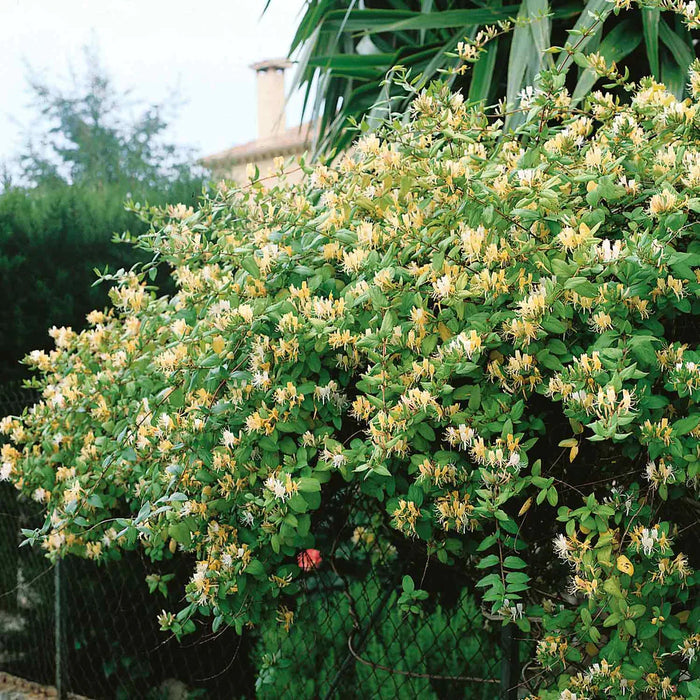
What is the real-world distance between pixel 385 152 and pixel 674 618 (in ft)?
4.34

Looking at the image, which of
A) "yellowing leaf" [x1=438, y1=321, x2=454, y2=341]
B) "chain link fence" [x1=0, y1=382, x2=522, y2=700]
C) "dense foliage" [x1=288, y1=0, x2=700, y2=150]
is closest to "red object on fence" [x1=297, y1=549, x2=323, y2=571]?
"chain link fence" [x1=0, y1=382, x2=522, y2=700]

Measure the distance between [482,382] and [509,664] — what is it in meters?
0.81

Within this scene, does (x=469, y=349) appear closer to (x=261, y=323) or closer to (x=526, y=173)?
A: (x=526, y=173)

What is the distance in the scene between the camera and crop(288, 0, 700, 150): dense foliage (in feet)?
14.1

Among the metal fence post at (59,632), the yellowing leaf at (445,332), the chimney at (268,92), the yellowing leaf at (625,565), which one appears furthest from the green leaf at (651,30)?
the chimney at (268,92)

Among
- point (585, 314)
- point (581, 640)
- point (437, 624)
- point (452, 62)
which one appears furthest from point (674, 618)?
point (452, 62)

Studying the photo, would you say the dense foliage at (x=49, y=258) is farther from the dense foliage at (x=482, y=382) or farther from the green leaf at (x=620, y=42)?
the dense foliage at (x=482, y=382)

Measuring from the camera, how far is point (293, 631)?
3.19 meters

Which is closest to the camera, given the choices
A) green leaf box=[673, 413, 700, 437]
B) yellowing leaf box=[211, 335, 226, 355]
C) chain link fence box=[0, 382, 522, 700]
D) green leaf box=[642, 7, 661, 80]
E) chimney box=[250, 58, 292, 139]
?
green leaf box=[673, 413, 700, 437]

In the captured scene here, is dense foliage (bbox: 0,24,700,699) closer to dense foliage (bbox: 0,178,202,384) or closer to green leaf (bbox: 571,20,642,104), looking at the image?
green leaf (bbox: 571,20,642,104)

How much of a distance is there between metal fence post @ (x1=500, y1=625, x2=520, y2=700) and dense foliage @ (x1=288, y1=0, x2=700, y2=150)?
7.43ft

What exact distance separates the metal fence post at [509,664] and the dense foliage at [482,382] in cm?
7

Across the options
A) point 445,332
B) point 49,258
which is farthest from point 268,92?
point 445,332

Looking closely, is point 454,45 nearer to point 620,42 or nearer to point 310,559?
point 620,42
